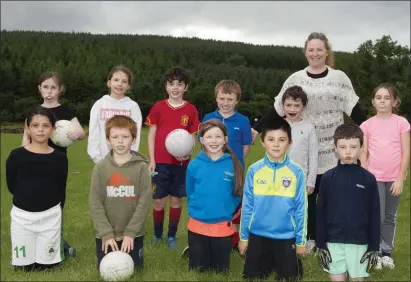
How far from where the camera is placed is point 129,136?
629 cm

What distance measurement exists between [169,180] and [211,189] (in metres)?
1.62

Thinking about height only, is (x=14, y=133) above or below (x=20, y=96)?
below

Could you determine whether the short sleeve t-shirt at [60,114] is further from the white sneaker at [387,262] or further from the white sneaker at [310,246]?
the white sneaker at [387,262]

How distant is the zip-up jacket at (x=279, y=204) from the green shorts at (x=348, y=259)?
1.15 ft

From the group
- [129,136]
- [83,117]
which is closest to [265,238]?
[129,136]

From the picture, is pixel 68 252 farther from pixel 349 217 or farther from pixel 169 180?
pixel 349 217

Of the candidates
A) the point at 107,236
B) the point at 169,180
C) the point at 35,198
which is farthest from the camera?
the point at 169,180

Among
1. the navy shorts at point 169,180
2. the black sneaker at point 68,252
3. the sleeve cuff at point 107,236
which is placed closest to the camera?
the sleeve cuff at point 107,236

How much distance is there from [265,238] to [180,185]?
2.21 metres

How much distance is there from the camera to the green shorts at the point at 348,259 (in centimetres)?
570

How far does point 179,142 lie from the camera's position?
7.35 metres

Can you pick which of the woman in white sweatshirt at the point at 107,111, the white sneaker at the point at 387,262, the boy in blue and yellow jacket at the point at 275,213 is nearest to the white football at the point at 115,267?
the boy in blue and yellow jacket at the point at 275,213

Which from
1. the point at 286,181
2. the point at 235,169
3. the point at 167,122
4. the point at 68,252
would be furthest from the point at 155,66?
the point at 286,181

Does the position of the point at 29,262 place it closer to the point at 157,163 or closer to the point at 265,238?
the point at 157,163
